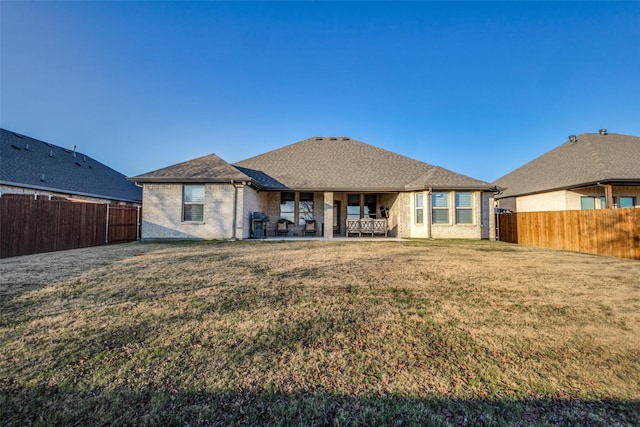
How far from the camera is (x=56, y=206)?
9094 millimetres

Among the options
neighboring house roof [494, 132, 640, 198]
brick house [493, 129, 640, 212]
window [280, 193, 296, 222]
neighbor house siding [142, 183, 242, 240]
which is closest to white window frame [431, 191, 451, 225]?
brick house [493, 129, 640, 212]

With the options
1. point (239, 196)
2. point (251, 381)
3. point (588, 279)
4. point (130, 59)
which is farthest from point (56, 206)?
point (588, 279)

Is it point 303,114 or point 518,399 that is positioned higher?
point 303,114

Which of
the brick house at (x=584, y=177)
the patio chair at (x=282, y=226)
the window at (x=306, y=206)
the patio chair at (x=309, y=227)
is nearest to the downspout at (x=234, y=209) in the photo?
the patio chair at (x=282, y=226)

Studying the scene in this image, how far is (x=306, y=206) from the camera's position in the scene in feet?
53.4

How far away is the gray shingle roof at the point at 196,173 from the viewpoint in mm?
12086

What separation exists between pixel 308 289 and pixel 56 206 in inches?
408

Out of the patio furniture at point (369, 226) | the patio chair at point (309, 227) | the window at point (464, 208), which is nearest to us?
the window at point (464, 208)

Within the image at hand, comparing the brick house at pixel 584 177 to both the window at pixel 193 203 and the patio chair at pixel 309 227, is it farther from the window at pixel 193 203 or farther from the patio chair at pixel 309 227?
the window at pixel 193 203

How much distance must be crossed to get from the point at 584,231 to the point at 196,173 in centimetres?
1640

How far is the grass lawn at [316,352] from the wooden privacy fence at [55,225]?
4.69 metres

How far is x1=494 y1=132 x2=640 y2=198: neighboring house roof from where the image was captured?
13.5m

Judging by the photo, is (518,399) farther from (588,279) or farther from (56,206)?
(56,206)

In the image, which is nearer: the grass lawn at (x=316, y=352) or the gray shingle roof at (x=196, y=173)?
the grass lawn at (x=316, y=352)
